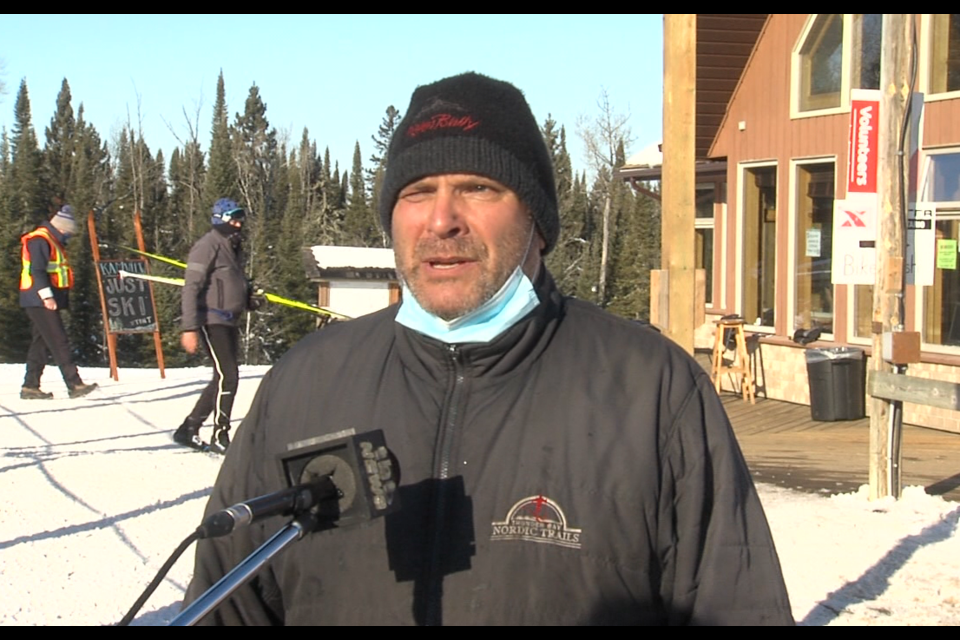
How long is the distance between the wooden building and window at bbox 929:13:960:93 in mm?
10

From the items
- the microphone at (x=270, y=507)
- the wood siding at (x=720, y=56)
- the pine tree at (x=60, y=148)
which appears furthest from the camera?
the pine tree at (x=60, y=148)

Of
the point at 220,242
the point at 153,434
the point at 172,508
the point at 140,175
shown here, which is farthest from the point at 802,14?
the point at 140,175

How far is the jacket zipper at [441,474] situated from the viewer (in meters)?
1.94

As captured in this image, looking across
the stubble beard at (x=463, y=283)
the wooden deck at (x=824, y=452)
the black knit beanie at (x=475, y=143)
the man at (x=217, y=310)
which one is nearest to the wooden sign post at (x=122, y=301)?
the man at (x=217, y=310)

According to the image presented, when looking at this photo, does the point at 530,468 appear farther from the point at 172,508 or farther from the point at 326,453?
the point at 172,508

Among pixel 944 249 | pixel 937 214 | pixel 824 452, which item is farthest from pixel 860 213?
pixel 944 249

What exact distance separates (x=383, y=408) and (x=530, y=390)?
0.93 feet

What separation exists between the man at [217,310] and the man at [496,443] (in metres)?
5.74

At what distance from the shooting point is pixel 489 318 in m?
2.11

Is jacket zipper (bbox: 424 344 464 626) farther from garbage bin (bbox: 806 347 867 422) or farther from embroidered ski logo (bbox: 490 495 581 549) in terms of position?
garbage bin (bbox: 806 347 867 422)

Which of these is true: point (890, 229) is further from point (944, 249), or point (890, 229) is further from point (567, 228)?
point (567, 228)

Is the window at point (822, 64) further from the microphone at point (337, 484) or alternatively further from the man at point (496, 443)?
the microphone at point (337, 484)

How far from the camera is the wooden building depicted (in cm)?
1097

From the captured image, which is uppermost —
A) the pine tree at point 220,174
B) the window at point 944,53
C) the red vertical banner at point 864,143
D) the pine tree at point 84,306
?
the pine tree at point 220,174
